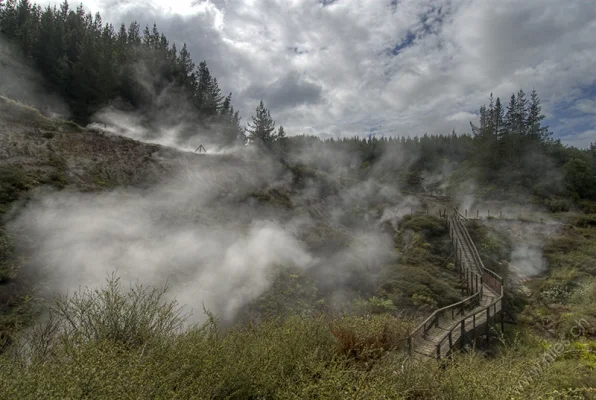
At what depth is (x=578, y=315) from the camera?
14.0 m

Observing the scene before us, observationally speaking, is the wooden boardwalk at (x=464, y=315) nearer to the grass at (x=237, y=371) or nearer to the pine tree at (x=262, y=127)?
the grass at (x=237, y=371)

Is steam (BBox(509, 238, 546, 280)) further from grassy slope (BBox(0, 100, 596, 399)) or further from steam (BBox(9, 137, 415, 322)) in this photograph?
steam (BBox(9, 137, 415, 322))

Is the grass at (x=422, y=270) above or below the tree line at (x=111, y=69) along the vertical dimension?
below

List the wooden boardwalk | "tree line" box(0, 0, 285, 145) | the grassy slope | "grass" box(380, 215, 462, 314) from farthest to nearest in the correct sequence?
"tree line" box(0, 0, 285, 145)
"grass" box(380, 215, 462, 314)
the wooden boardwalk
the grassy slope

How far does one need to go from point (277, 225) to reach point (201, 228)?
4.93 meters

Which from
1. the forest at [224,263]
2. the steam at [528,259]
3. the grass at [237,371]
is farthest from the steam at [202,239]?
the steam at [528,259]

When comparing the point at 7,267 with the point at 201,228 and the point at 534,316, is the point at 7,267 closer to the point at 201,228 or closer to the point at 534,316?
the point at 201,228

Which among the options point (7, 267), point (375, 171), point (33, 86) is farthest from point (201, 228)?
point (375, 171)

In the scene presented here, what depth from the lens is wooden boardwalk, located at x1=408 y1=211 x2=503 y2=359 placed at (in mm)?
9742

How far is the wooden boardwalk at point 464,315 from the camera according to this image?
9742 mm

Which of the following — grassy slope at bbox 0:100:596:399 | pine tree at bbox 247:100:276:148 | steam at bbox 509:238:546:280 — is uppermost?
pine tree at bbox 247:100:276:148

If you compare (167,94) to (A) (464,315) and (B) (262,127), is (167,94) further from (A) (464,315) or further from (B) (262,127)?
(A) (464,315)

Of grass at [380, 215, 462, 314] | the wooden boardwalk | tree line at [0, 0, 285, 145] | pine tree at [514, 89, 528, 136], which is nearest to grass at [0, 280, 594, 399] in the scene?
the wooden boardwalk

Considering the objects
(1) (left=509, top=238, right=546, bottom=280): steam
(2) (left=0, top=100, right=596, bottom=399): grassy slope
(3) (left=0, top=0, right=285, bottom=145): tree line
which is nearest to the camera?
(2) (left=0, top=100, right=596, bottom=399): grassy slope
